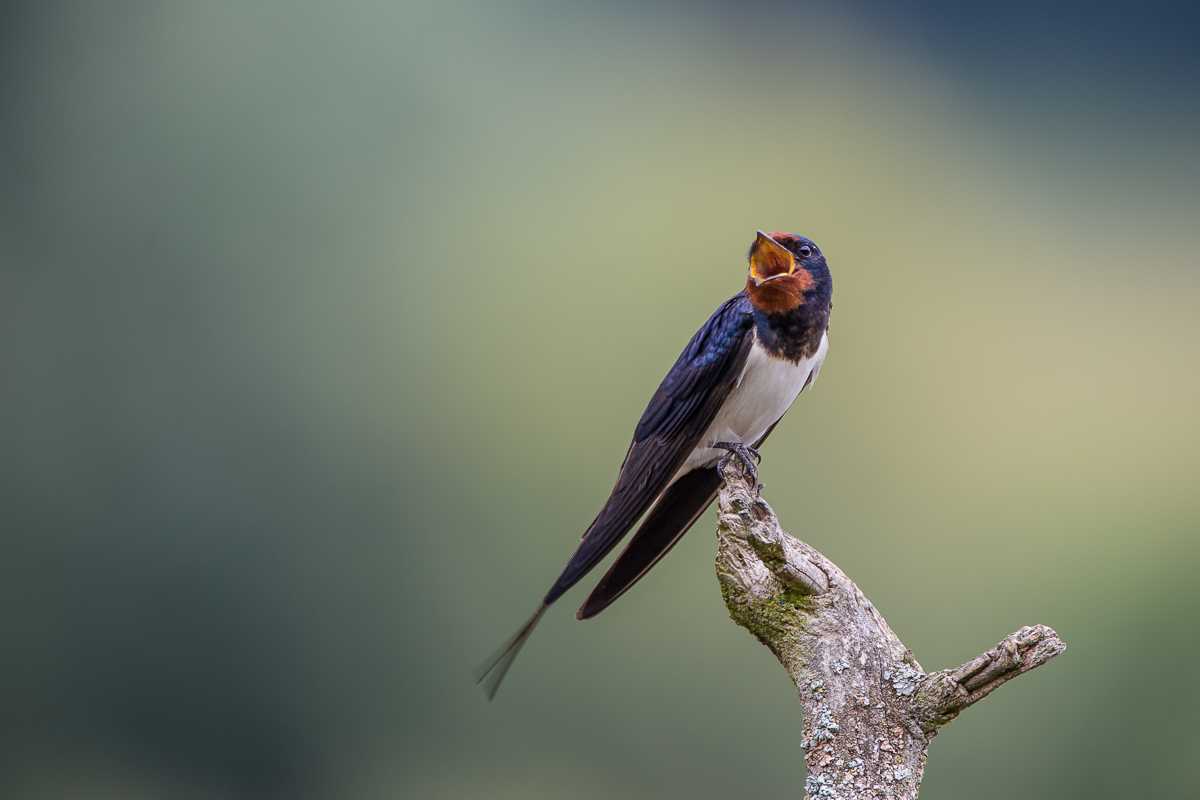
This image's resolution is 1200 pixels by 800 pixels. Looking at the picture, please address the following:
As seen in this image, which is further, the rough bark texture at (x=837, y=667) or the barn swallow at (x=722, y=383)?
the barn swallow at (x=722, y=383)

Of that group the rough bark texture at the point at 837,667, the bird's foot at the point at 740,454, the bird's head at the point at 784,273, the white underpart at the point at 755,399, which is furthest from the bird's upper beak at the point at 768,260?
the rough bark texture at the point at 837,667

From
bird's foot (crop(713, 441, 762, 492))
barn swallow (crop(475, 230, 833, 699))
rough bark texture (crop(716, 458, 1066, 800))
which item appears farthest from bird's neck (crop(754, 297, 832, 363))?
rough bark texture (crop(716, 458, 1066, 800))

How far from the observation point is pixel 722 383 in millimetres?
1729

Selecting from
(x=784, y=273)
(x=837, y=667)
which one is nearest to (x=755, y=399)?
(x=784, y=273)

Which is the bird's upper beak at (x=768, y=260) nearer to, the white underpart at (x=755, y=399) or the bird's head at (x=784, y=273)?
the bird's head at (x=784, y=273)

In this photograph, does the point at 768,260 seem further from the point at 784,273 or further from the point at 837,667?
the point at 837,667

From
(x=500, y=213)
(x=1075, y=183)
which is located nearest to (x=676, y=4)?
(x=500, y=213)

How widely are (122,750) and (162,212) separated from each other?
153 cm

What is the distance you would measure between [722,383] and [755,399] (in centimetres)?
10

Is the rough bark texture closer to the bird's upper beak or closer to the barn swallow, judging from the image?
the barn swallow

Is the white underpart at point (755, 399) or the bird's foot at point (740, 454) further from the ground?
the white underpart at point (755, 399)

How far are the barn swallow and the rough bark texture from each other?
0.23 m

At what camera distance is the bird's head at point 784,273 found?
1717mm

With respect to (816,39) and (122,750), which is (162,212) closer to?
(122,750)
